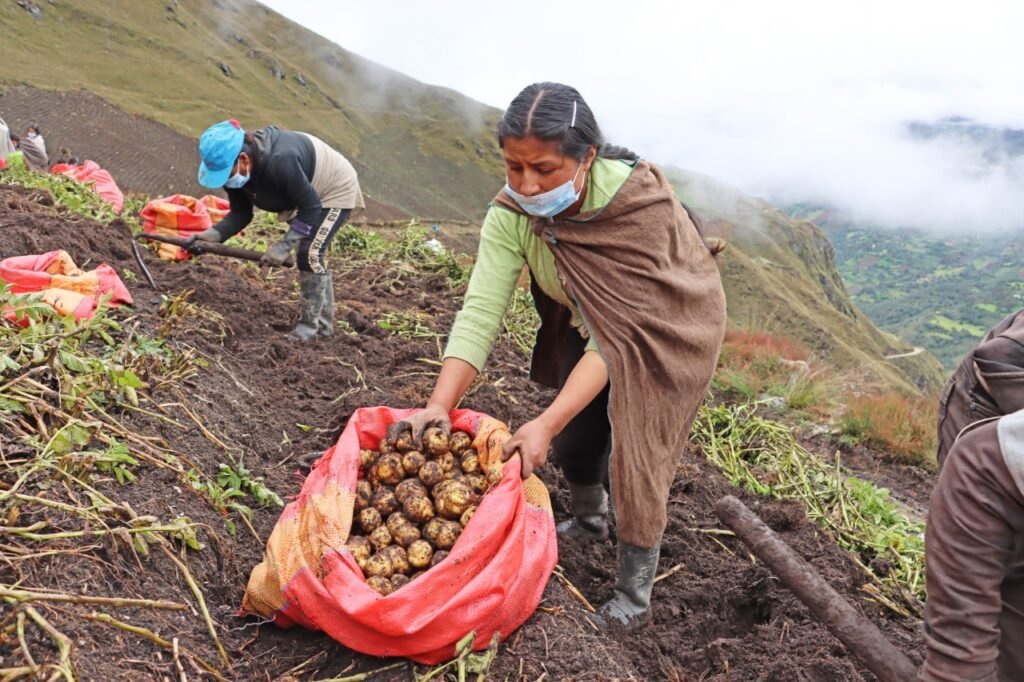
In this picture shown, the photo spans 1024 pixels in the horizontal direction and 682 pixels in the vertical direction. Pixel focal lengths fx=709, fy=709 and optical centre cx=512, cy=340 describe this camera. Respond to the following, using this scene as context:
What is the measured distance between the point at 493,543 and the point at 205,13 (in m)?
67.5

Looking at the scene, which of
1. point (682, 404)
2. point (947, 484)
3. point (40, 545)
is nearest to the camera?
point (947, 484)

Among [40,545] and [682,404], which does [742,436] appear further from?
[40,545]

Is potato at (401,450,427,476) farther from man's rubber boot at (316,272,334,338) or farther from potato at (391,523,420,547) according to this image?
man's rubber boot at (316,272,334,338)

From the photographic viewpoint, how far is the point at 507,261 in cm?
229

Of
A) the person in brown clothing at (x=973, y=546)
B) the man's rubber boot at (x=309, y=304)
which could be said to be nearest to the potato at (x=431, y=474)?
the person in brown clothing at (x=973, y=546)

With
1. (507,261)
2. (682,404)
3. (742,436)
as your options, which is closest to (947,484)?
(682,404)

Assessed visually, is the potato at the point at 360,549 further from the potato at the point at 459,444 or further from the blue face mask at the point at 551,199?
the blue face mask at the point at 551,199

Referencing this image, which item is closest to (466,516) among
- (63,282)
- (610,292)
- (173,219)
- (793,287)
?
(610,292)

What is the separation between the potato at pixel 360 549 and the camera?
1.99m

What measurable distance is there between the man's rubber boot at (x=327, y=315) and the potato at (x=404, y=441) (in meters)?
2.58

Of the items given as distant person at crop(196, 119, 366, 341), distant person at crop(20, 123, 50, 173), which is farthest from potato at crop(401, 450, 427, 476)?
distant person at crop(20, 123, 50, 173)

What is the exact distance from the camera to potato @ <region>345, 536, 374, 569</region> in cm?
199

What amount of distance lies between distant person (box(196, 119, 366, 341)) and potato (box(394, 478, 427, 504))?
261cm

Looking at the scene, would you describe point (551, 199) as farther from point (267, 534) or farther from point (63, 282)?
point (63, 282)
